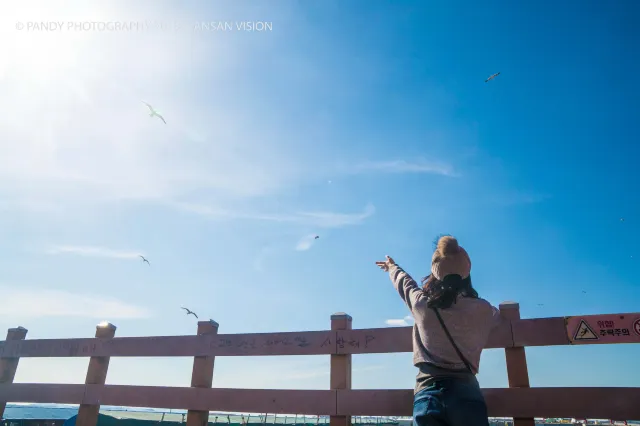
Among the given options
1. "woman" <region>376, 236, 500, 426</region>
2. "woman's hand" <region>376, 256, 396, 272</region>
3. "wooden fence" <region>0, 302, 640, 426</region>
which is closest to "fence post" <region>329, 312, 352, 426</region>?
"wooden fence" <region>0, 302, 640, 426</region>

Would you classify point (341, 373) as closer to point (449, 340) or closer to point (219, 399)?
point (219, 399)

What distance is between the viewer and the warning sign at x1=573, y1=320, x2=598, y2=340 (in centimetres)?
377

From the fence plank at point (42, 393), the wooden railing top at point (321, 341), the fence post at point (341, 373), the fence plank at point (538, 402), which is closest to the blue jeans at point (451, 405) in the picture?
the fence plank at point (538, 402)

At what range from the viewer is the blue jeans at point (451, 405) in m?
2.30

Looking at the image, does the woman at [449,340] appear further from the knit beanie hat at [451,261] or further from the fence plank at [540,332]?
the fence plank at [540,332]

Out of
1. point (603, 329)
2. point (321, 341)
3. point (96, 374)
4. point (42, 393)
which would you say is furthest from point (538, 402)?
point (42, 393)

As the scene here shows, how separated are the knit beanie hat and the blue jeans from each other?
643 mm

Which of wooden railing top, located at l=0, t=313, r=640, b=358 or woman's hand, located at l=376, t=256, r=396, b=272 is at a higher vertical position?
woman's hand, located at l=376, t=256, r=396, b=272

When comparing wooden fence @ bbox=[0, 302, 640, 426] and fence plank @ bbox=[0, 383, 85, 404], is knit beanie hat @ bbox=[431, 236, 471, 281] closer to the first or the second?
wooden fence @ bbox=[0, 302, 640, 426]

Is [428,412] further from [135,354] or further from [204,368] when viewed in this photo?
[135,354]

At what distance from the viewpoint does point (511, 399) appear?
3.83 meters

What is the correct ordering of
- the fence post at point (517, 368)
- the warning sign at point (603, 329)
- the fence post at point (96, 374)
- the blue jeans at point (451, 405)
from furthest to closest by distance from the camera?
1. the fence post at point (96, 374)
2. the fence post at point (517, 368)
3. the warning sign at point (603, 329)
4. the blue jeans at point (451, 405)

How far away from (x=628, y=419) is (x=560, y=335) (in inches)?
30.5

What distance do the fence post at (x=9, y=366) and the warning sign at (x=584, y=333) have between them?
7.56m
